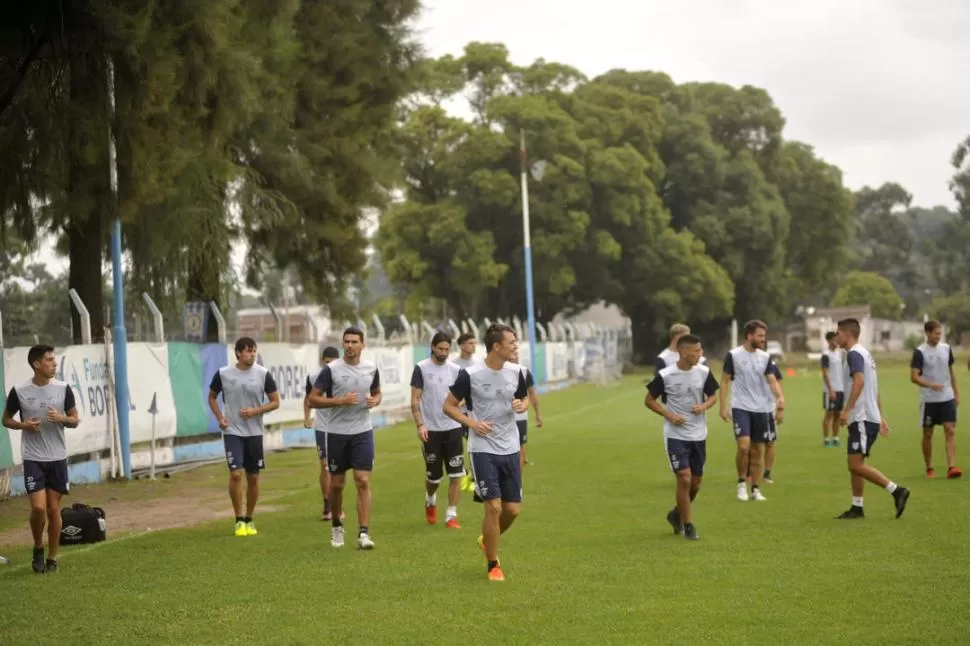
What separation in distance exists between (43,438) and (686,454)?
5.71 metres

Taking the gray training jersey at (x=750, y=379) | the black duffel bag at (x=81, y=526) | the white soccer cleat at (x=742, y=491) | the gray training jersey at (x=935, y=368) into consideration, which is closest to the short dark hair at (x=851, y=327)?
the gray training jersey at (x=750, y=379)

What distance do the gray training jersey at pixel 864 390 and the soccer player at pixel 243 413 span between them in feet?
18.8

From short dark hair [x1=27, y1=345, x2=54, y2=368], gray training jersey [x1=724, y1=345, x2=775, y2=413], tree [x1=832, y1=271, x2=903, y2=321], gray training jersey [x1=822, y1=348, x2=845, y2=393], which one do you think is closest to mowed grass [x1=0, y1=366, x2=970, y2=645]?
gray training jersey [x1=724, y1=345, x2=775, y2=413]

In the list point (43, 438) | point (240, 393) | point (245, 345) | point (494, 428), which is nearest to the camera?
point (494, 428)

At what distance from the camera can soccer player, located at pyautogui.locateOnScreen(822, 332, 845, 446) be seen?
22312 millimetres

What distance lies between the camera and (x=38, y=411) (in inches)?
440

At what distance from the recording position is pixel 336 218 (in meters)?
28.2

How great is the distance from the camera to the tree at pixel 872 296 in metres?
117

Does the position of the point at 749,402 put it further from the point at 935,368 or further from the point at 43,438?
the point at 43,438

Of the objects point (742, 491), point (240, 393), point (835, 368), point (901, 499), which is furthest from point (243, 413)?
point (835, 368)

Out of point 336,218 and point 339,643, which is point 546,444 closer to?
point 336,218

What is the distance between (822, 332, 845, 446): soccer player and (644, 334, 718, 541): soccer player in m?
9.94

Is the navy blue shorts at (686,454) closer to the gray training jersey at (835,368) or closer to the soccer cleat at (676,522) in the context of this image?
the soccer cleat at (676,522)

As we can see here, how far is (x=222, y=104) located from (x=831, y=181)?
64426mm
